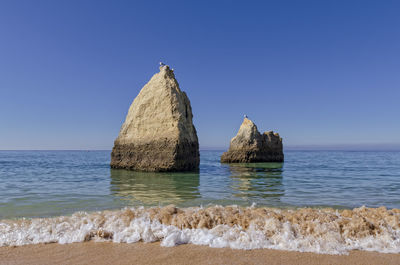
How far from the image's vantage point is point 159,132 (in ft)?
57.4

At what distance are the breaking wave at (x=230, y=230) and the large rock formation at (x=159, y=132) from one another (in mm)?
11940

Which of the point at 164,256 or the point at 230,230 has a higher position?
the point at 230,230

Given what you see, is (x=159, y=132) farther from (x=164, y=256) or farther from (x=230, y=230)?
(x=164, y=256)

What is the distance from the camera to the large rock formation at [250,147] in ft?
100.0

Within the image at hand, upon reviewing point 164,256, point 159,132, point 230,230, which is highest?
point 159,132

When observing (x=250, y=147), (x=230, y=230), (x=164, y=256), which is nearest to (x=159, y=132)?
(x=230, y=230)

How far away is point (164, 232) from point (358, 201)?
6.43 metres

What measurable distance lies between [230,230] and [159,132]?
45.9 feet

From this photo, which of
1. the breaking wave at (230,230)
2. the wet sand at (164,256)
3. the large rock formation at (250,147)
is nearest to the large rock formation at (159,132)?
the breaking wave at (230,230)

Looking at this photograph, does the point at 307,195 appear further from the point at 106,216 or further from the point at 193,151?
the point at 193,151

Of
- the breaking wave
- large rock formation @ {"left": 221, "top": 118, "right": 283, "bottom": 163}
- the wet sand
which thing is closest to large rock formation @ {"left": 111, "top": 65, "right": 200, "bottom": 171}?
the breaking wave

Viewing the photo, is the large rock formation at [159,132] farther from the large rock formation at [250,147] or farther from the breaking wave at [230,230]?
the large rock formation at [250,147]

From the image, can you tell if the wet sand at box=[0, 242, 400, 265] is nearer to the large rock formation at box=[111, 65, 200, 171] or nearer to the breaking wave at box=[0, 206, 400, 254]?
the breaking wave at box=[0, 206, 400, 254]

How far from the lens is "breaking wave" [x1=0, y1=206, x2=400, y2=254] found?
11.8ft
